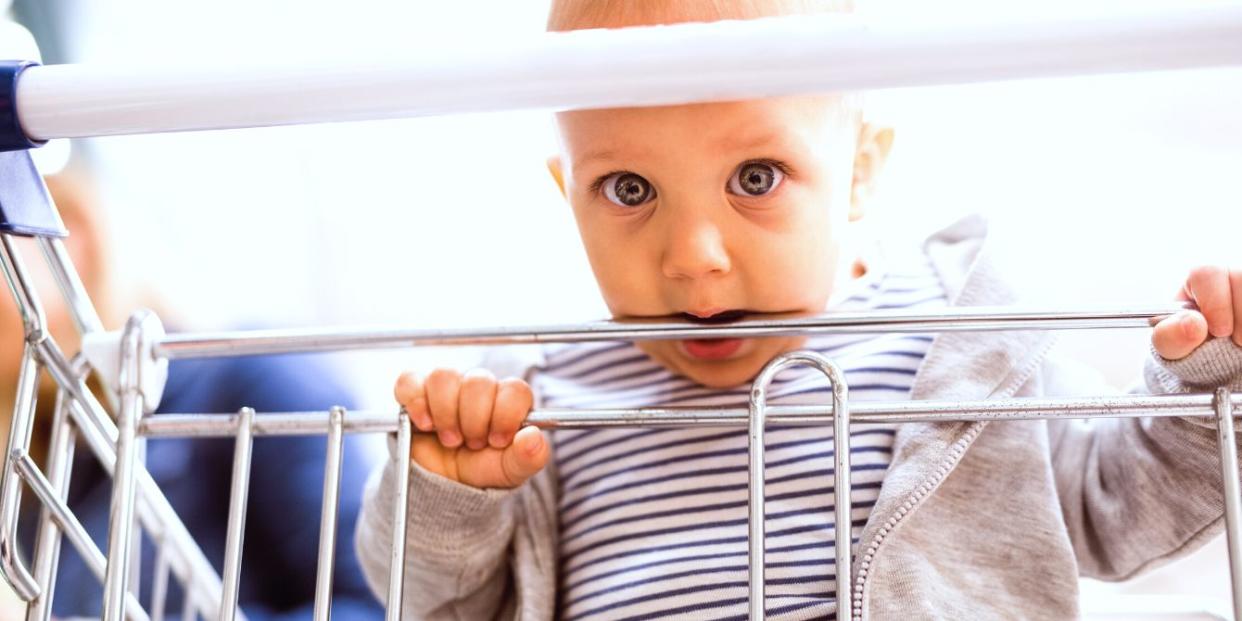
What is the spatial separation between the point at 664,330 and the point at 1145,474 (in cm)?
40

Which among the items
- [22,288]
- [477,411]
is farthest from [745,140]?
[22,288]

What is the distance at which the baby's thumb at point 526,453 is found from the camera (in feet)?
2.44

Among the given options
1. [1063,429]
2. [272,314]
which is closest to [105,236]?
[272,314]

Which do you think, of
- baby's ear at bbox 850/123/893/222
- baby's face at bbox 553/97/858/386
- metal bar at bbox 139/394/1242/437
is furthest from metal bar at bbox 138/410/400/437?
baby's ear at bbox 850/123/893/222

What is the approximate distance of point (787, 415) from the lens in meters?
0.63

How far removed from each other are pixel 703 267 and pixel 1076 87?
2.36 ft

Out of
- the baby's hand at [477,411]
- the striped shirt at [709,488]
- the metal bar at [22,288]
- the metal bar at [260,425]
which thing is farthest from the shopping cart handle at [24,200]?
the striped shirt at [709,488]

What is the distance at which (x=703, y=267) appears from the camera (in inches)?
27.9

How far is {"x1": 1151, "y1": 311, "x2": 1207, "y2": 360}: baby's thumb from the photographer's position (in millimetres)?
627

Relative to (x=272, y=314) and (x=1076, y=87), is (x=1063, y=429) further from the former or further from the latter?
(x=272, y=314)

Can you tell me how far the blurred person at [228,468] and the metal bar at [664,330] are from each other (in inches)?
28.6

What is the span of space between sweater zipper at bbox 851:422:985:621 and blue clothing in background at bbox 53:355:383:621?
80 centimetres

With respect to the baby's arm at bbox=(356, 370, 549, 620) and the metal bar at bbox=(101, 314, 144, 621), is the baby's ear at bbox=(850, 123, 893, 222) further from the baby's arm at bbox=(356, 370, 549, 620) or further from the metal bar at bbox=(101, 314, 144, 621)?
the metal bar at bbox=(101, 314, 144, 621)

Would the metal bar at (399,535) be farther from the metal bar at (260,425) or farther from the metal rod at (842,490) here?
the metal rod at (842,490)
